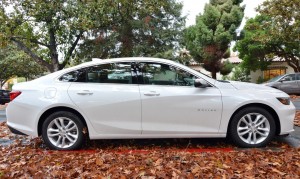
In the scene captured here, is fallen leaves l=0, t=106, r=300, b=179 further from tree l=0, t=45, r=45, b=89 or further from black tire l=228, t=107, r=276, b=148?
tree l=0, t=45, r=45, b=89

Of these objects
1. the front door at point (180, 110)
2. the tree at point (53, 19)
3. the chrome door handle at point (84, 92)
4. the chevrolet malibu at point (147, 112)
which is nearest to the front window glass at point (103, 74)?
the chevrolet malibu at point (147, 112)

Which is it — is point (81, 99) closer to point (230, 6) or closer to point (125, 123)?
point (125, 123)

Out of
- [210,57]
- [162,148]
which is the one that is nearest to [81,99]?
[162,148]

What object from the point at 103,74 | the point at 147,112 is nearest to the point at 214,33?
the point at 103,74

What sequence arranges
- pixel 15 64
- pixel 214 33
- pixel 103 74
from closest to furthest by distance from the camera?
pixel 103 74, pixel 214 33, pixel 15 64

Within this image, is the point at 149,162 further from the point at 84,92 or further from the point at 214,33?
the point at 214,33

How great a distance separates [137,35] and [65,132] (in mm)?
15696

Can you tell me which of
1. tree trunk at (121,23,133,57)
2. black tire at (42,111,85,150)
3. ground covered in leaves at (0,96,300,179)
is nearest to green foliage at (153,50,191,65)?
tree trunk at (121,23,133,57)

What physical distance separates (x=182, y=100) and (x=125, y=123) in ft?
3.32

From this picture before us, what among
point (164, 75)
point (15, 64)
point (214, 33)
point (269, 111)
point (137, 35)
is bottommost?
point (269, 111)

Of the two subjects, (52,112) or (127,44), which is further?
(127,44)

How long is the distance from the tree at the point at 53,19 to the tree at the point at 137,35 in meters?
2.01

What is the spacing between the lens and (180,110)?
5184 millimetres

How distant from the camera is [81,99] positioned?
5.19 meters
